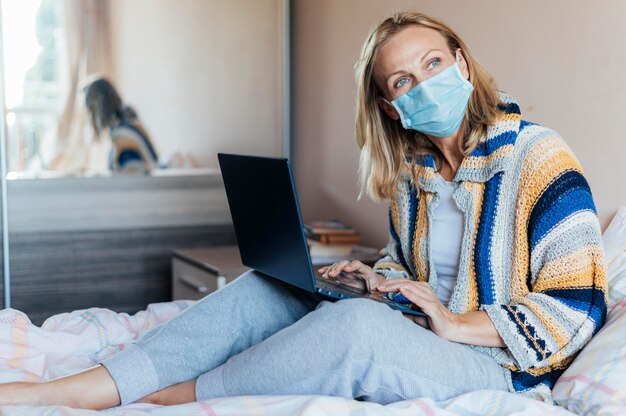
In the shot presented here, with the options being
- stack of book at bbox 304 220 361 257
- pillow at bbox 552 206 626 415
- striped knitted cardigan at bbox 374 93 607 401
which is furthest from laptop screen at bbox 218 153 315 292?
stack of book at bbox 304 220 361 257

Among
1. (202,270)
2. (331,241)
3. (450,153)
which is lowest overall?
(202,270)

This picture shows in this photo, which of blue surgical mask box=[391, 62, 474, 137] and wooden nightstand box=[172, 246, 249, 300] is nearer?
blue surgical mask box=[391, 62, 474, 137]

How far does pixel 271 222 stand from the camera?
4.66ft

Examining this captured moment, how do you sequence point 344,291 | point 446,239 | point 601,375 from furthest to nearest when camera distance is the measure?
point 446,239, point 344,291, point 601,375

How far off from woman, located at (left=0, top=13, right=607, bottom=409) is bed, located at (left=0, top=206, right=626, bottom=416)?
5 centimetres

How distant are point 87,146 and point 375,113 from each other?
1455 millimetres

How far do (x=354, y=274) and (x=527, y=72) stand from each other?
68cm

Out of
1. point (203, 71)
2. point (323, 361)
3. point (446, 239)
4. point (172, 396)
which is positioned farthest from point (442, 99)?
point (203, 71)

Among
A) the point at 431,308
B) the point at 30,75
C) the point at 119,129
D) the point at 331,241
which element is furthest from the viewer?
the point at 119,129

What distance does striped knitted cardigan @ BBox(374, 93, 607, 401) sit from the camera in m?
1.33

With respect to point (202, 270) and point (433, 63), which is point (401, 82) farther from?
point (202, 270)

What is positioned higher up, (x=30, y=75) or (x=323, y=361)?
(x=30, y=75)

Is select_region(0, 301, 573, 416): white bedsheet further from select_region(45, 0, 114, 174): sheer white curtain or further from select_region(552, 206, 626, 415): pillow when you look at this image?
select_region(45, 0, 114, 174): sheer white curtain

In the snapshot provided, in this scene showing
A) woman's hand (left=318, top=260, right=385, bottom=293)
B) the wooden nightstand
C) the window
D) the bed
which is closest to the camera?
the bed
